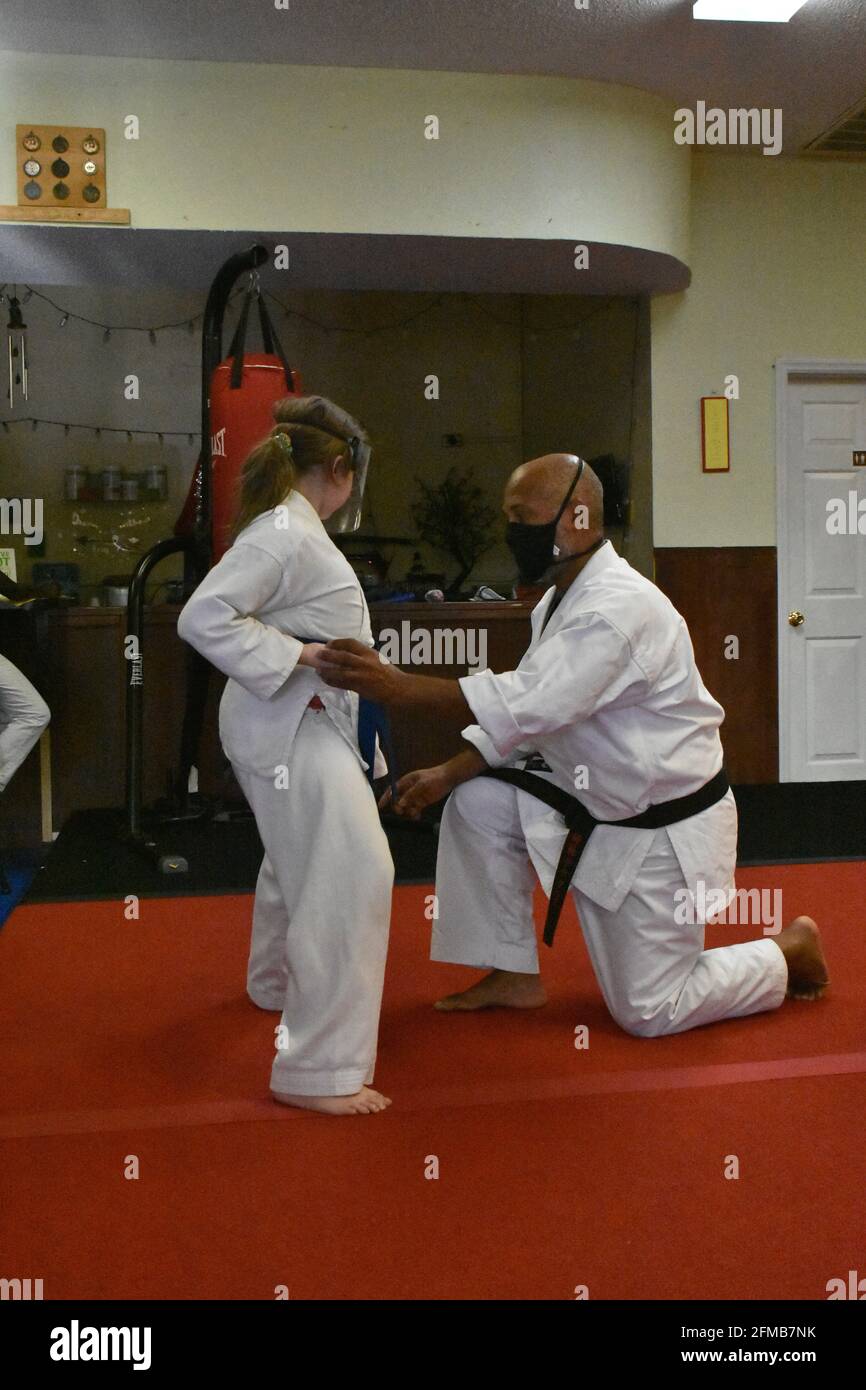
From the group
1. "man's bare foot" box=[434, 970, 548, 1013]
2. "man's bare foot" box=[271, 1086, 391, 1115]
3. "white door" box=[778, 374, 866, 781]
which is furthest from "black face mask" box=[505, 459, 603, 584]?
"white door" box=[778, 374, 866, 781]

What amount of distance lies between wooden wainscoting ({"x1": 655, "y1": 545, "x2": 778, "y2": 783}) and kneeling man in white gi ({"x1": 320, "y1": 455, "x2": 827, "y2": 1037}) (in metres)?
3.67

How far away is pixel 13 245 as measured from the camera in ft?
16.9

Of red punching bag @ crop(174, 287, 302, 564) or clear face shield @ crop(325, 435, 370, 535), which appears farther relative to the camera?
red punching bag @ crop(174, 287, 302, 564)

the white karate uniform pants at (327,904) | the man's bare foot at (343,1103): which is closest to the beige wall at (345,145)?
the white karate uniform pants at (327,904)

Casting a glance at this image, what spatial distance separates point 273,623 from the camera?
7.89ft

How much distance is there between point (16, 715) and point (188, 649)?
36.3 inches

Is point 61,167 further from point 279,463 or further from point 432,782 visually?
point 432,782

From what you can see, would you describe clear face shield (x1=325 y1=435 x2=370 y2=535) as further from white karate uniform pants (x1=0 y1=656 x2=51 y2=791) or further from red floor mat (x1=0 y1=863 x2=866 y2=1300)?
white karate uniform pants (x1=0 y1=656 x2=51 y2=791)

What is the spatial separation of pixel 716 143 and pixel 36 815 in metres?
4.46

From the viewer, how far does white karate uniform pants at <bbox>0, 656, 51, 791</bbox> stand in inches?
184

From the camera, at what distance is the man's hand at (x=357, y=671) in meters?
2.26

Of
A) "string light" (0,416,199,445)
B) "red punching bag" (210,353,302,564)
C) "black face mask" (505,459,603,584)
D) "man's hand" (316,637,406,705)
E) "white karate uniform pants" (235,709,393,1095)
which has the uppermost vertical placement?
"string light" (0,416,199,445)

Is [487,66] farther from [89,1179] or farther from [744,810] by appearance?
[89,1179]

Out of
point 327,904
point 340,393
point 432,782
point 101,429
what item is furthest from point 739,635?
point 101,429
